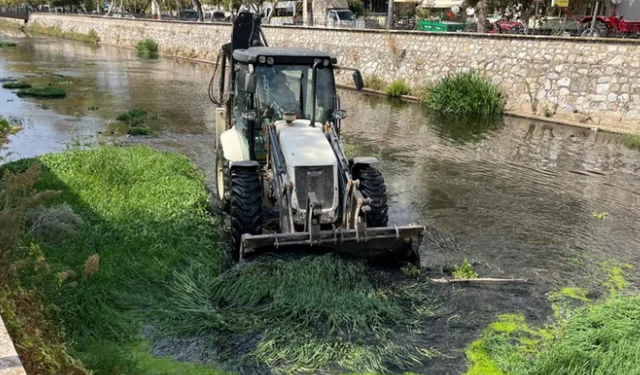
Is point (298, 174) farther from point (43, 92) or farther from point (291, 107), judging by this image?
point (43, 92)

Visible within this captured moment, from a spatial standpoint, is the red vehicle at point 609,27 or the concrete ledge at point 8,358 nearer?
the concrete ledge at point 8,358

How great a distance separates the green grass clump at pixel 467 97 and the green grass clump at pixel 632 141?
4.48 m

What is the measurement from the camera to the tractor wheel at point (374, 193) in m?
6.81

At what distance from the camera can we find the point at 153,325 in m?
5.37

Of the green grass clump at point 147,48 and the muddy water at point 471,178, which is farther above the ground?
the green grass clump at point 147,48

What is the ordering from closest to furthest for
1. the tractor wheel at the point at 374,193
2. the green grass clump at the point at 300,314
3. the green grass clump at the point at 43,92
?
the green grass clump at the point at 300,314, the tractor wheel at the point at 374,193, the green grass clump at the point at 43,92

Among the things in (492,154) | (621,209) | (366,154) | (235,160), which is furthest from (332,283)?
(492,154)

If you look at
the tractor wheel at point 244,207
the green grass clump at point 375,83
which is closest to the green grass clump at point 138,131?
the tractor wheel at point 244,207

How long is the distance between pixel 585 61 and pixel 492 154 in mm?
5974

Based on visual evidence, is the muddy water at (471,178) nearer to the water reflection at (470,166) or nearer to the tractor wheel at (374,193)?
the water reflection at (470,166)

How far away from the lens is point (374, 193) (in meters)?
6.93

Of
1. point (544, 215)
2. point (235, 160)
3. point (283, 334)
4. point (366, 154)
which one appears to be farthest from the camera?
point (366, 154)

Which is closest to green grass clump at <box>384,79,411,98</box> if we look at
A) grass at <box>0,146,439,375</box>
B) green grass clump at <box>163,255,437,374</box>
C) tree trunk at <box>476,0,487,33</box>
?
tree trunk at <box>476,0,487,33</box>

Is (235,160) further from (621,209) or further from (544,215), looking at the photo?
(621,209)
